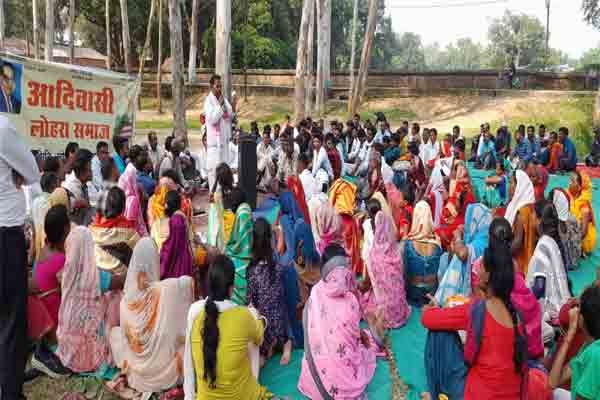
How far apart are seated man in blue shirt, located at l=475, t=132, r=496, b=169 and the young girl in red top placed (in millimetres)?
12449

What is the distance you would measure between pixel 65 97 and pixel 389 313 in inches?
236

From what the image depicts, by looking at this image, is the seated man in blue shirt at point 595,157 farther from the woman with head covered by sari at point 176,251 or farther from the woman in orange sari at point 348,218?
the woman with head covered by sari at point 176,251

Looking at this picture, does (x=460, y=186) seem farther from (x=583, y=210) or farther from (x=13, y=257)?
(x=13, y=257)

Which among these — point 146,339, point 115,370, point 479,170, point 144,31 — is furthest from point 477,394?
point 144,31

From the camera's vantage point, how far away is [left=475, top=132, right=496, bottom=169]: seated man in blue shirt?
580 inches

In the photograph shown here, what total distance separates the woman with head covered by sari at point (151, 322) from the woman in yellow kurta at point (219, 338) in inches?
23.7

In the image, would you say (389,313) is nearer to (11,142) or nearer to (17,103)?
(11,142)

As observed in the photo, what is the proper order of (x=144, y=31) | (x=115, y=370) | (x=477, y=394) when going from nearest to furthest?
1. (x=477, y=394)
2. (x=115, y=370)
3. (x=144, y=31)

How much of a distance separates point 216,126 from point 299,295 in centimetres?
515

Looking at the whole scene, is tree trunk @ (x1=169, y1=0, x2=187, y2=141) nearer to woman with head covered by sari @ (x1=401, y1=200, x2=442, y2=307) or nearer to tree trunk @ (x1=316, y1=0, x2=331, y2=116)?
tree trunk @ (x1=316, y1=0, x2=331, y2=116)

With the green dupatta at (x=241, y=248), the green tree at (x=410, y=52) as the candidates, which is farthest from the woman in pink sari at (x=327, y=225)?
the green tree at (x=410, y=52)

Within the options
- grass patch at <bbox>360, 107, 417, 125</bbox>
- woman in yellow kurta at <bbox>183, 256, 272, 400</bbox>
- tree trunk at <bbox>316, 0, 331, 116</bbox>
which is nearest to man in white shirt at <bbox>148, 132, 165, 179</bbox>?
woman in yellow kurta at <bbox>183, 256, 272, 400</bbox>

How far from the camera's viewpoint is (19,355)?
11.2 feet

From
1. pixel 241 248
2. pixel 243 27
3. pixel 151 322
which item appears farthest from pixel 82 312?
pixel 243 27
